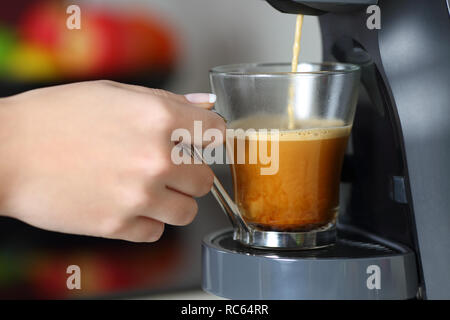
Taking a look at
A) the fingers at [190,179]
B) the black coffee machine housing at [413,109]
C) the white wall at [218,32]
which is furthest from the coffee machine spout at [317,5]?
the white wall at [218,32]

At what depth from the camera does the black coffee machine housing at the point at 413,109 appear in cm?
45

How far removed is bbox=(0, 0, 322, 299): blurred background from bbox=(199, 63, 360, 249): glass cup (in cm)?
23

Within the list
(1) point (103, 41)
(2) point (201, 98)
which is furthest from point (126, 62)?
(2) point (201, 98)

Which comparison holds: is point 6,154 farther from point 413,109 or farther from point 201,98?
point 413,109

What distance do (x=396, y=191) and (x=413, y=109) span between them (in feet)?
0.24

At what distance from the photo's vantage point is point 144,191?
1.38 feet

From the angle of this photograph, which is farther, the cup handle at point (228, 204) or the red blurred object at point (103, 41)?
the red blurred object at point (103, 41)

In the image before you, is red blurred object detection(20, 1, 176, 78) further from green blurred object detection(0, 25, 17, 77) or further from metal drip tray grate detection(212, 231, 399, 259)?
metal drip tray grate detection(212, 231, 399, 259)

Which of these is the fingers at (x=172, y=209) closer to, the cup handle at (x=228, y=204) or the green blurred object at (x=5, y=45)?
the cup handle at (x=228, y=204)

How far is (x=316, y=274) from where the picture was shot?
18.1 inches

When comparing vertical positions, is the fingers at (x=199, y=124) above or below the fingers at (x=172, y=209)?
above

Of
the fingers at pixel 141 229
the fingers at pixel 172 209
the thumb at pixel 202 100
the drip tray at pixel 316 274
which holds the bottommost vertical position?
the drip tray at pixel 316 274
